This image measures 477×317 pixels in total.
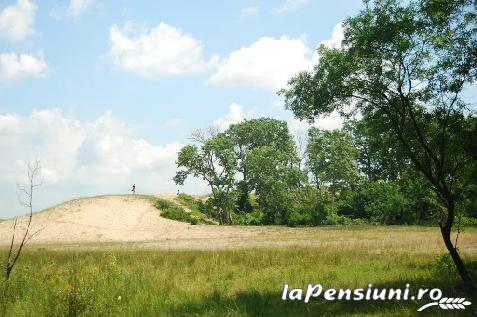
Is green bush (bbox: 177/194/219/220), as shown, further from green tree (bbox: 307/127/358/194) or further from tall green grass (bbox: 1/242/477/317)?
tall green grass (bbox: 1/242/477/317)

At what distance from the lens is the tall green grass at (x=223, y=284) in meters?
11.7

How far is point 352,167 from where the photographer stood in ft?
Answer: 260

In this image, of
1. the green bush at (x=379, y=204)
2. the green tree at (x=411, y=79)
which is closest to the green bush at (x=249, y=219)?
the green bush at (x=379, y=204)

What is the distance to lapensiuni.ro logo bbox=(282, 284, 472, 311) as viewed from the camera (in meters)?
11.4

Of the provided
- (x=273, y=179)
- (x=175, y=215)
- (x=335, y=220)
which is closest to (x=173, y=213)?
(x=175, y=215)

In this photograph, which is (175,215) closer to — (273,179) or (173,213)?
(173,213)

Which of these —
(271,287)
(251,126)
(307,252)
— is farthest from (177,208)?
(271,287)

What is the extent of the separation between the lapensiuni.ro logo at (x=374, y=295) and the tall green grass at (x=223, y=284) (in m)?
0.32

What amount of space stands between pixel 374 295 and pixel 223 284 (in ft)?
17.7

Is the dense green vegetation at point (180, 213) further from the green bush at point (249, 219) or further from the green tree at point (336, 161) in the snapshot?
the green tree at point (336, 161)

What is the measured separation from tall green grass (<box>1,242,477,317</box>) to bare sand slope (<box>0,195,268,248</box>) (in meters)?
26.8

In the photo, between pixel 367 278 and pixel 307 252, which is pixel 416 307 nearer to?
pixel 367 278

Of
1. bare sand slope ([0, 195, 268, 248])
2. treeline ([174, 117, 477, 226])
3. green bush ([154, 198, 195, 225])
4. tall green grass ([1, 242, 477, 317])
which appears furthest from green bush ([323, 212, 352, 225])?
tall green grass ([1, 242, 477, 317])

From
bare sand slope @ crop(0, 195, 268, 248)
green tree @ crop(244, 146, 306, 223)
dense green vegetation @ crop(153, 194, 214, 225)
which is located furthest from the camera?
green tree @ crop(244, 146, 306, 223)
